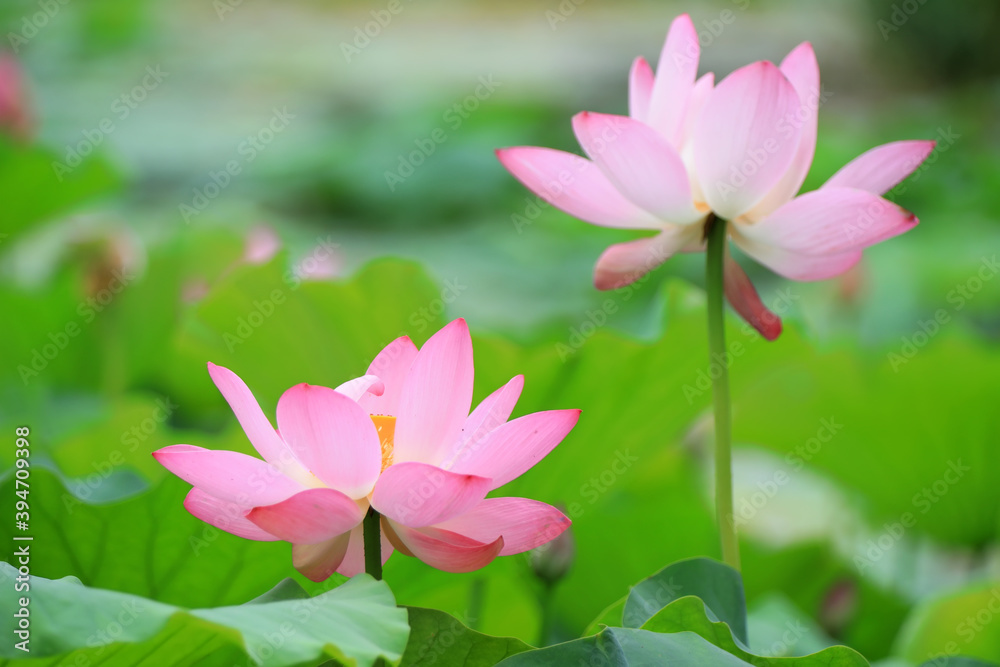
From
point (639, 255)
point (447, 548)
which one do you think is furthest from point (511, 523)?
point (639, 255)

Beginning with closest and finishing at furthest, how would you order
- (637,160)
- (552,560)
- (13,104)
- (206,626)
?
(206,626) → (637,160) → (552,560) → (13,104)

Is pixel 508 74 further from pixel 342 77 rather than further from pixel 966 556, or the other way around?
pixel 966 556

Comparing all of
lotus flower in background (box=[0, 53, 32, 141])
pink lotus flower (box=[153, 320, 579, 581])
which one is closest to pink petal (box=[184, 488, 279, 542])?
pink lotus flower (box=[153, 320, 579, 581])

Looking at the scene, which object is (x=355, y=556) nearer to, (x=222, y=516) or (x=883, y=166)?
(x=222, y=516)

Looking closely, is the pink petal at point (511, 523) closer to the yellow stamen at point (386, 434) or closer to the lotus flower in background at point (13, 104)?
the yellow stamen at point (386, 434)

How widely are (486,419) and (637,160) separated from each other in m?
0.12

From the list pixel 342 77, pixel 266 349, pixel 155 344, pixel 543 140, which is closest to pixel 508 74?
pixel 342 77

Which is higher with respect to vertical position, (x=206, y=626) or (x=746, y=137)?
(x=746, y=137)

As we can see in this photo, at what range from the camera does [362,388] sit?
1.18 feet

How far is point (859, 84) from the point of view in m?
4.89

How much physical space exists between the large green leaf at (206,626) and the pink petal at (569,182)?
0.18 metres

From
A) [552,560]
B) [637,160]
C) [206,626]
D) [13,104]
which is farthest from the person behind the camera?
[13,104]

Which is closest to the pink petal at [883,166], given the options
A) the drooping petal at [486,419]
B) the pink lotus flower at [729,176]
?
the pink lotus flower at [729,176]

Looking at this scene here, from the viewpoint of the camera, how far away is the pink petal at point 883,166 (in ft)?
1.32
